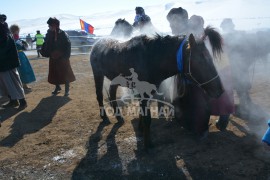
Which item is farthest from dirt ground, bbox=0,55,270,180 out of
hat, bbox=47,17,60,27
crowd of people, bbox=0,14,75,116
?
hat, bbox=47,17,60,27

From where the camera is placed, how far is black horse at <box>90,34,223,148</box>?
3694 mm

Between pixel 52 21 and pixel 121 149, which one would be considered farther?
pixel 52 21

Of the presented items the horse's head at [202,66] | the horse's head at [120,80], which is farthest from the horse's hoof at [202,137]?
the horse's head at [120,80]

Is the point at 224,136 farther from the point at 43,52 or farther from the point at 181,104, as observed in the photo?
the point at 43,52

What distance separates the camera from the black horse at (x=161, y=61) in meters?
3.69

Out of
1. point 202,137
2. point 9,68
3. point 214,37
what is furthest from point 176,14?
point 9,68

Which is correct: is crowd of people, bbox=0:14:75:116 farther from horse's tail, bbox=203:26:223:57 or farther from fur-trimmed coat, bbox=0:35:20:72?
horse's tail, bbox=203:26:223:57

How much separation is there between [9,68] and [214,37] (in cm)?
498

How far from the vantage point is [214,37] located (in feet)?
12.3

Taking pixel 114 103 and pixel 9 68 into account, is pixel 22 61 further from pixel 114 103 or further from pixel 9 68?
pixel 114 103

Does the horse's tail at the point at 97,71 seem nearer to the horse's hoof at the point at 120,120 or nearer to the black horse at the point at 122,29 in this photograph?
the horse's hoof at the point at 120,120

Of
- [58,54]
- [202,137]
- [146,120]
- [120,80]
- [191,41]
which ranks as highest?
[191,41]

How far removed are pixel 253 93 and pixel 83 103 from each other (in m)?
4.32

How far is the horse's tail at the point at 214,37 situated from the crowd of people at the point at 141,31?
0.31ft
